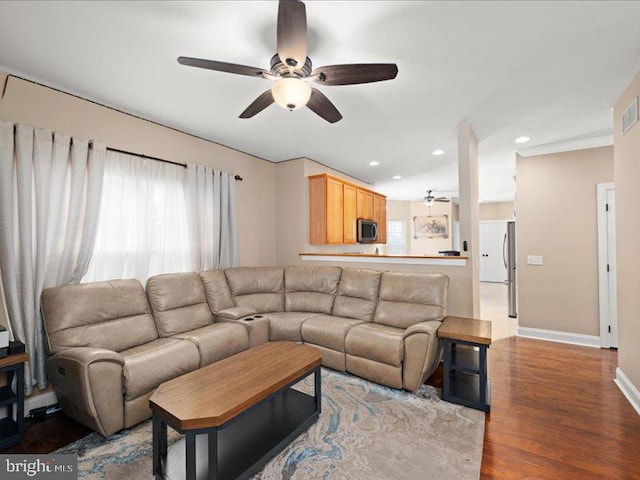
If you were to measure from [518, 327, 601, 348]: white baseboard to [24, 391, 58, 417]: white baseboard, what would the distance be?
545 cm

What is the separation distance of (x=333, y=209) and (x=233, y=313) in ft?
7.36

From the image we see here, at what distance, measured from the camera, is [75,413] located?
2.20 metres

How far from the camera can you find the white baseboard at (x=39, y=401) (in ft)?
7.78

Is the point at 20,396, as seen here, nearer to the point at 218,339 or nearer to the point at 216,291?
the point at 218,339

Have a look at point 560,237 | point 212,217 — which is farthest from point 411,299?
point 212,217

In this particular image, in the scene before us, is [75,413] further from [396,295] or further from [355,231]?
[355,231]

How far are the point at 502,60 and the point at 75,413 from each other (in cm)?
406

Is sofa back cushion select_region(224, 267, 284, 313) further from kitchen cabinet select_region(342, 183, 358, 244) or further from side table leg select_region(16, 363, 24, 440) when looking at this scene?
side table leg select_region(16, 363, 24, 440)

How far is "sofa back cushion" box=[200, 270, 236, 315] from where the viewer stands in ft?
11.4

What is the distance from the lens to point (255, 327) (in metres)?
3.26

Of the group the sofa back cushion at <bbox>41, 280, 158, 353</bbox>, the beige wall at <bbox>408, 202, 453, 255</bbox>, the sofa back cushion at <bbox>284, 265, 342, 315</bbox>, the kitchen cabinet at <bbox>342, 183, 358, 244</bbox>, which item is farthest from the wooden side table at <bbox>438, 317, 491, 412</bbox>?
the beige wall at <bbox>408, 202, 453, 255</bbox>

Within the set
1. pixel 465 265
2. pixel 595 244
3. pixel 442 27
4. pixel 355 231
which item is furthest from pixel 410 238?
pixel 442 27

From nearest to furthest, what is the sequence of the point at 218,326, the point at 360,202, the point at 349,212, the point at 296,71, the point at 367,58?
the point at 296,71 < the point at 367,58 < the point at 218,326 < the point at 349,212 < the point at 360,202

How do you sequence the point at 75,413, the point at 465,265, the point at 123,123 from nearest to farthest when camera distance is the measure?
the point at 75,413, the point at 123,123, the point at 465,265
